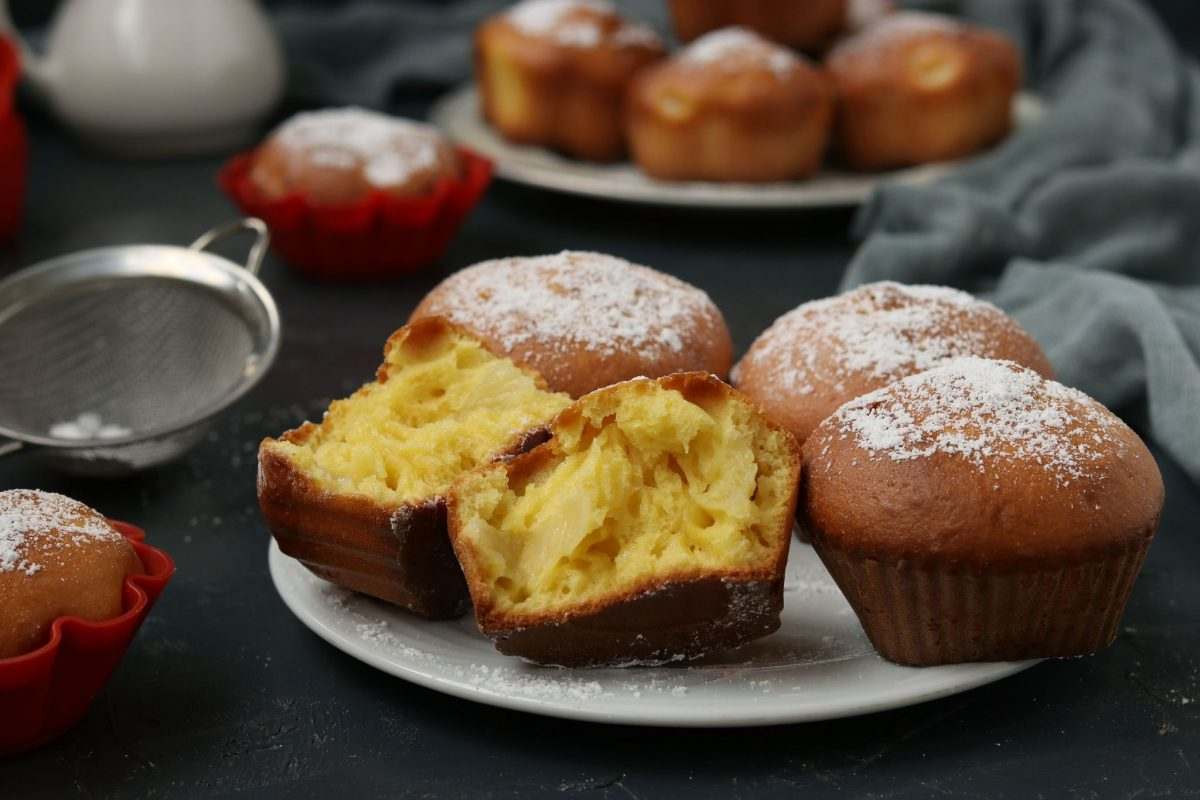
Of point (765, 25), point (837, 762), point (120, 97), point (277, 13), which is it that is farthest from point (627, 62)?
point (837, 762)

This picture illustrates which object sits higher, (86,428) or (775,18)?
(775,18)

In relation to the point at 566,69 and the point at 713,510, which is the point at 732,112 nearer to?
the point at 566,69

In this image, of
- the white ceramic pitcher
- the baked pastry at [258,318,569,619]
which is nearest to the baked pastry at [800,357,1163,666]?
the baked pastry at [258,318,569,619]

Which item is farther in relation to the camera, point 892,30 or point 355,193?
point 892,30

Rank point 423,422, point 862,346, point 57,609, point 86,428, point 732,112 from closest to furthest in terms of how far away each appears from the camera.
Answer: point 57,609 < point 423,422 < point 862,346 < point 86,428 < point 732,112

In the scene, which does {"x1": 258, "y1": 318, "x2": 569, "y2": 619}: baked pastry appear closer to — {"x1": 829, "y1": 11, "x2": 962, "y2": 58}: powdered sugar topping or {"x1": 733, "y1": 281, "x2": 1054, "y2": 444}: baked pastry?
{"x1": 733, "y1": 281, "x2": 1054, "y2": 444}: baked pastry

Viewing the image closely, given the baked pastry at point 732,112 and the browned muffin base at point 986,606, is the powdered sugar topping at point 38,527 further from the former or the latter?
the baked pastry at point 732,112

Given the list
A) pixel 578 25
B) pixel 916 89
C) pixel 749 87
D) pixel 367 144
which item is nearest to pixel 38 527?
pixel 367 144

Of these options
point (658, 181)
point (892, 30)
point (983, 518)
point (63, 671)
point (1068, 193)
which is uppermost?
point (983, 518)
